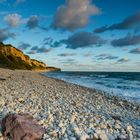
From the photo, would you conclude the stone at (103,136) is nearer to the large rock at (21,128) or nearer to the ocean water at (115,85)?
the large rock at (21,128)

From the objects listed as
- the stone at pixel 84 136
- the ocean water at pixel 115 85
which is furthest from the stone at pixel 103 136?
the ocean water at pixel 115 85

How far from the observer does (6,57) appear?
14625cm

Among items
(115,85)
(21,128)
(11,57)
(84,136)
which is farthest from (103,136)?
(11,57)

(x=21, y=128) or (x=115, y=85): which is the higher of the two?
(x=21, y=128)

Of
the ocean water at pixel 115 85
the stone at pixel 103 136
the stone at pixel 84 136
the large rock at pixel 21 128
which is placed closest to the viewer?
the large rock at pixel 21 128

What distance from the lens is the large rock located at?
8.26 meters

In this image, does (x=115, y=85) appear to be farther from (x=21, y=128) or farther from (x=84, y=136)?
(x=21, y=128)

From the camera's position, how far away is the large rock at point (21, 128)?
8.26 metres

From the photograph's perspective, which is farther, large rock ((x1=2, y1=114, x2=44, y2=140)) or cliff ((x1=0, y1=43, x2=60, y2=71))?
cliff ((x1=0, y1=43, x2=60, y2=71))

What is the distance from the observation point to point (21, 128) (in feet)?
27.6

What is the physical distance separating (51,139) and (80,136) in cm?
98

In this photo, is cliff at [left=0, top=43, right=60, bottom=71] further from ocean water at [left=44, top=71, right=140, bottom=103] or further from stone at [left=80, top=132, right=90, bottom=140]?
stone at [left=80, top=132, right=90, bottom=140]

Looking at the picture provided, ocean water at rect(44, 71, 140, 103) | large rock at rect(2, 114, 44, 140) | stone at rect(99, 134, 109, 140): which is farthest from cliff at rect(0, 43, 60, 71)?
stone at rect(99, 134, 109, 140)

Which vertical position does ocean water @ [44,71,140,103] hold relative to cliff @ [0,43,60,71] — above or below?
Answer: below
